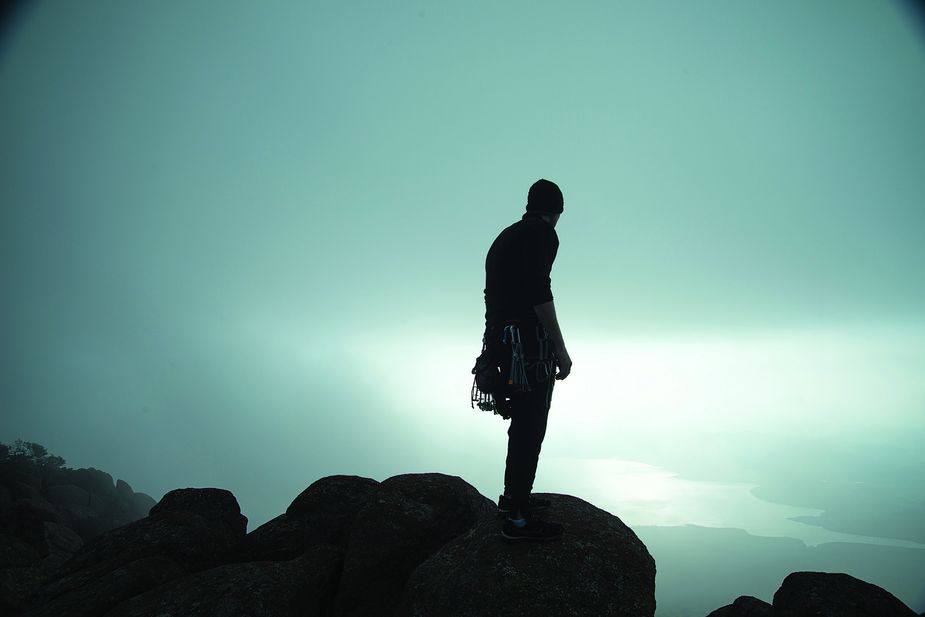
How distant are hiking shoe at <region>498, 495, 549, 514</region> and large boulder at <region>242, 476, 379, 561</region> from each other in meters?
3.44

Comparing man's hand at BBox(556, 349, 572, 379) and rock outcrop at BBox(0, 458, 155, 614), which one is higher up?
man's hand at BBox(556, 349, 572, 379)

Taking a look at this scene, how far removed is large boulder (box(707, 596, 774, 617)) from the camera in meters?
7.59

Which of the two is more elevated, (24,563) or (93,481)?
(24,563)

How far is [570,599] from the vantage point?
19.1ft

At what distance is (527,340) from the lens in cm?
624

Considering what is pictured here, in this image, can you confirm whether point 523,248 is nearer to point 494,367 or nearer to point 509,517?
point 494,367

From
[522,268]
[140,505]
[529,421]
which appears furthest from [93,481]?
[522,268]

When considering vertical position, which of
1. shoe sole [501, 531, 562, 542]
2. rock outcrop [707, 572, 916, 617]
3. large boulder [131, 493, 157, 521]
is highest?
shoe sole [501, 531, 562, 542]

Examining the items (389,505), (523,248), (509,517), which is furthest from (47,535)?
(523,248)

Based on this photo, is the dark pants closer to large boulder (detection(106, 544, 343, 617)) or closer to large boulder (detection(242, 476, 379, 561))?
large boulder (detection(106, 544, 343, 617))

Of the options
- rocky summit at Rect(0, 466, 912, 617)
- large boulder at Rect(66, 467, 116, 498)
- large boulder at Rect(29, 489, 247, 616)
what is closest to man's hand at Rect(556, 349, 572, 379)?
rocky summit at Rect(0, 466, 912, 617)

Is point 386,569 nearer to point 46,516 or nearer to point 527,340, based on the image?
point 527,340

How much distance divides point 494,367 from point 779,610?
21.8 feet

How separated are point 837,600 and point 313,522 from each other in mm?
10154
